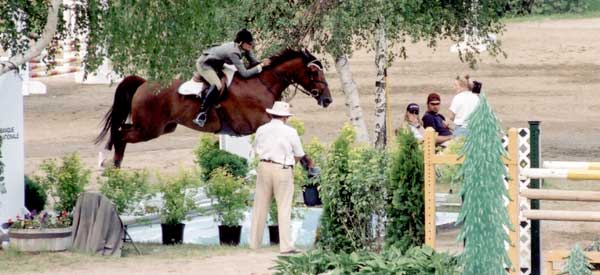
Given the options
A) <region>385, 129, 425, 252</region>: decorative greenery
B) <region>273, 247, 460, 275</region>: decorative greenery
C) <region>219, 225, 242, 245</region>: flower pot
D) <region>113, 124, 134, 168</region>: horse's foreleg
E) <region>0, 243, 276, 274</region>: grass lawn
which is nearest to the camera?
<region>273, 247, 460, 275</region>: decorative greenery

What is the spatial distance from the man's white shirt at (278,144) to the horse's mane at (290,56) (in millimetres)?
4047

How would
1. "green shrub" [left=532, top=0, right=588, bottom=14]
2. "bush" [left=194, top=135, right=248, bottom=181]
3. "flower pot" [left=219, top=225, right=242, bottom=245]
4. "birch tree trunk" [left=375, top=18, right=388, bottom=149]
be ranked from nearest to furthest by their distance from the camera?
"flower pot" [left=219, top=225, right=242, bottom=245]
"bush" [left=194, top=135, right=248, bottom=181]
"birch tree trunk" [left=375, top=18, right=388, bottom=149]
"green shrub" [left=532, top=0, right=588, bottom=14]

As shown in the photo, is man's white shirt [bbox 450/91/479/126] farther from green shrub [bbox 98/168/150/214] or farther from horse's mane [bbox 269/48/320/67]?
green shrub [bbox 98/168/150/214]

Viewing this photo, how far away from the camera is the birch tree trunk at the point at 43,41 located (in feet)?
41.0

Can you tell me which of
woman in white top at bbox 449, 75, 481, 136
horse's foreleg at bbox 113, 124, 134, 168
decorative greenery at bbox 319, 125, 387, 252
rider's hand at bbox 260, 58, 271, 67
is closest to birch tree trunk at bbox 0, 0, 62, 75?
decorative greenery at bbox 319, 125, 387, 252

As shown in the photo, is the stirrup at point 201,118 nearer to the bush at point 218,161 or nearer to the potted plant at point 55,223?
the bush at point 218,161

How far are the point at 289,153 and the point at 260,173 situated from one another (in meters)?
0.34

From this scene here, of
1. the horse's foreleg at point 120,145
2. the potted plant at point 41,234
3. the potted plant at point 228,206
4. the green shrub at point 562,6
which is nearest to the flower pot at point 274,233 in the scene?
the potted plant at point 228,206

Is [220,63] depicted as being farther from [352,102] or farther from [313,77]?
[352,102]

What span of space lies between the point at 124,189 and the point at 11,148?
1218mm

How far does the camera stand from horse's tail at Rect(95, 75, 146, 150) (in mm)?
19203

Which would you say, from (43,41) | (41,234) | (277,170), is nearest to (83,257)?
(41,234)

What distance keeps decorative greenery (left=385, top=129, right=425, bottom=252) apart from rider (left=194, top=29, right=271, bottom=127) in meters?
5.29

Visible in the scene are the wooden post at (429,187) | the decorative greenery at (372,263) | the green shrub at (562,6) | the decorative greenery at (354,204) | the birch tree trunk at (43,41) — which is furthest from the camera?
the green shrub at (562,6)
